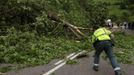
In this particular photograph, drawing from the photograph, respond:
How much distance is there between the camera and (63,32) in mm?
17094

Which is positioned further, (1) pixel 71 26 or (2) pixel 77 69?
(1) pixel 71 26

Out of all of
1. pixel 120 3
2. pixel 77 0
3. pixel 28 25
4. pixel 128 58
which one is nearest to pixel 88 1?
pixel 77 0

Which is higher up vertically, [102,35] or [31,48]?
[102,35]

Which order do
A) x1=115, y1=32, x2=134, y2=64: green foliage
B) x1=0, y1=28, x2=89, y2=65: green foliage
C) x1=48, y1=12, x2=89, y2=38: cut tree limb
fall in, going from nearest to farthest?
x1=0, y1=28, x2=89, y2=65: green foliage < x1=115, y1=32, x2=134, y2=64: green foliage < x1=48, y1=12, x2=89, y2=38: cut tree limb

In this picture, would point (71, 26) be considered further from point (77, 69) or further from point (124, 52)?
point (77, 69)

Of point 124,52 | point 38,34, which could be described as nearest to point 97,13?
point 38,34

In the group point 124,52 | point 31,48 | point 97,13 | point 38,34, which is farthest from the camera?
point 97,13

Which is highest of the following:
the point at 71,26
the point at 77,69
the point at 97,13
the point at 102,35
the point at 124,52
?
the point at 102,35

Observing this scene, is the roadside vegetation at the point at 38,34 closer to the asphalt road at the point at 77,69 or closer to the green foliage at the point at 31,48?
the green foliage at the point at 31,48

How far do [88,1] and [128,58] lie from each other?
14.4 meters

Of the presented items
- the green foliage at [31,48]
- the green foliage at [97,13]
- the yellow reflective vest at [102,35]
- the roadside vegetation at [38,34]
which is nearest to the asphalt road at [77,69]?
the roadside vegetation at [38,34]

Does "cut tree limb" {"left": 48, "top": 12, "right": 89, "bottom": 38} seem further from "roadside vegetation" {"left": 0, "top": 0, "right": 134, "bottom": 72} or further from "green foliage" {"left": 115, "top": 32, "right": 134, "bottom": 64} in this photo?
"green foliage" {"left": 115, "top": 32, "right": 134, "bottom": 64}

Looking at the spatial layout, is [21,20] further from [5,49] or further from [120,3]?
[120,3]

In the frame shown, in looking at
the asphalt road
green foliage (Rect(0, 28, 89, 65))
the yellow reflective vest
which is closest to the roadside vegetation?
green foliage (Rect(0, 28, 89, 65))
